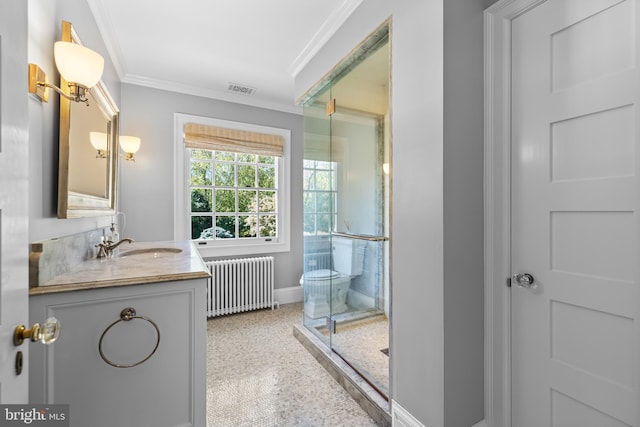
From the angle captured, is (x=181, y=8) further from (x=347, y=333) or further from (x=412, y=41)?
(x=347, y=333)

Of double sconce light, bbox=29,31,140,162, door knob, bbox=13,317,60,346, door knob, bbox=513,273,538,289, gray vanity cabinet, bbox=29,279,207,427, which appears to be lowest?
gray vanity cabinet, bbox=29,279,207,427

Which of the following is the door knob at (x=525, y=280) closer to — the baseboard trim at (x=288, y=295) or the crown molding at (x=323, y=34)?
the crown molding at (x=323, y=34)

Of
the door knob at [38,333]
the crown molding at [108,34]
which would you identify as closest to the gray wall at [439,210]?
the door knob at [38,333]

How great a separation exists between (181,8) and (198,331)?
2.16m

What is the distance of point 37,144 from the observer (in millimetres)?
1232

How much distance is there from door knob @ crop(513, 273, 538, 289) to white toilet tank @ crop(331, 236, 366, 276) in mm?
1149

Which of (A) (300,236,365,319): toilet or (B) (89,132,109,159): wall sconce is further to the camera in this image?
(A) (300,236,365,319): toilet

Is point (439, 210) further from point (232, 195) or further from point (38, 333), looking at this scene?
point (232, 195)

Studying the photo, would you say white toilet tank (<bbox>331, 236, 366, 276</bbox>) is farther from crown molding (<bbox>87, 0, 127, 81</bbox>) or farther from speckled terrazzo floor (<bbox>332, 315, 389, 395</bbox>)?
crown molding (<bbox>87, 0, 127, 81</bbox>)

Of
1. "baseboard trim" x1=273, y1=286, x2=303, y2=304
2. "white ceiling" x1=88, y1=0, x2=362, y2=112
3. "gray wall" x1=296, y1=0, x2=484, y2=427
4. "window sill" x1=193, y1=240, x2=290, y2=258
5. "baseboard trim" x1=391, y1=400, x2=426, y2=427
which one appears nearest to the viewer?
"gray wall" x1=296, y1=0, x2=484, y2=427

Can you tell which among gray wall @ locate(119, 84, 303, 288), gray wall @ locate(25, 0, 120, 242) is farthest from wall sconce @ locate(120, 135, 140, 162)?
gray wall @ locate(25, 0, 120, 242)

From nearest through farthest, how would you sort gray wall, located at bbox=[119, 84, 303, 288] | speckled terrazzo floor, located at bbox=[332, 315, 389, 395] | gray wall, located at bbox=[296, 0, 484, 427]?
gray wall, located at bbox=[296, 0, 484, 427]
speckled terrazzo floor, located at bbox=[332, 315, 389, 395]
gray wall, located at bbox=[119, 84, 303, 288]

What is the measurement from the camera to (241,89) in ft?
10.9

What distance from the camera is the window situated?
102 inches
